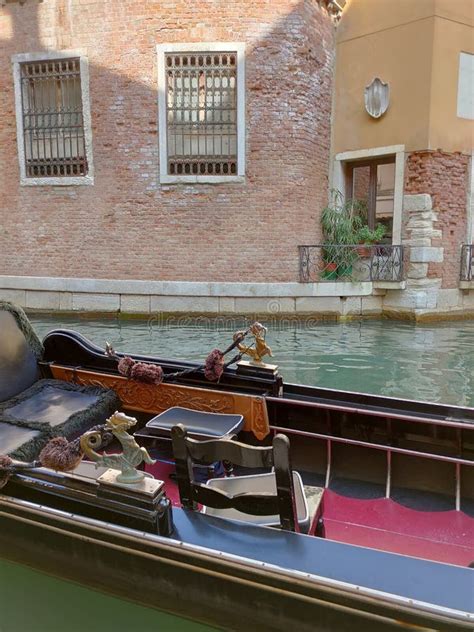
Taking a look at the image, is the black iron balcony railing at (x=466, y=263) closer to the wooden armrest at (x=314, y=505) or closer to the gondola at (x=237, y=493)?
the gondola at (x=237, y=493)

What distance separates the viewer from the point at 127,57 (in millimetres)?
7285

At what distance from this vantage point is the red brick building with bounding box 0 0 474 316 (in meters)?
7.22

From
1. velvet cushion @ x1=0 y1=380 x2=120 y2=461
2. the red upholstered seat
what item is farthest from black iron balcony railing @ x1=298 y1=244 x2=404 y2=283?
the red upholstered seat

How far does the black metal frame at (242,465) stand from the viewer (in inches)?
53.8

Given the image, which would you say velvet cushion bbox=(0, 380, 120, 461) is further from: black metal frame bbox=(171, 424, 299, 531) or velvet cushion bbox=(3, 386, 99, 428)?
black metal frame bbox=(171, 424, 299, 531)

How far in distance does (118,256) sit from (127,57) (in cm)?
272

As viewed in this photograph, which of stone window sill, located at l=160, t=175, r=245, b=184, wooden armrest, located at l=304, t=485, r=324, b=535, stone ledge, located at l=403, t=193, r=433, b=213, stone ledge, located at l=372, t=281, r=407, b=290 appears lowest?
wooden armrest, located at l=304, t=485, r=324, b=535

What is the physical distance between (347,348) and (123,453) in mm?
4871

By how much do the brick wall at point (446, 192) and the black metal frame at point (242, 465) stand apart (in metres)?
6.82

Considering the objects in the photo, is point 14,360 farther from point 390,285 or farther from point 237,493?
point 390,285

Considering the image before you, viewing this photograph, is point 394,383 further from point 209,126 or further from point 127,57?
point 127,57

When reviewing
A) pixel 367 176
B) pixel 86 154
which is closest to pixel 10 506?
pixel 86 154

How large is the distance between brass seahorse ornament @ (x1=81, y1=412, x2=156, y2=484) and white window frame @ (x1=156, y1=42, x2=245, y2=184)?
625 centimetres

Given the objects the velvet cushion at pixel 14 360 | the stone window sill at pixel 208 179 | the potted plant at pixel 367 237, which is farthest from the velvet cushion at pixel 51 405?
the potted plant at pixel 367 237
